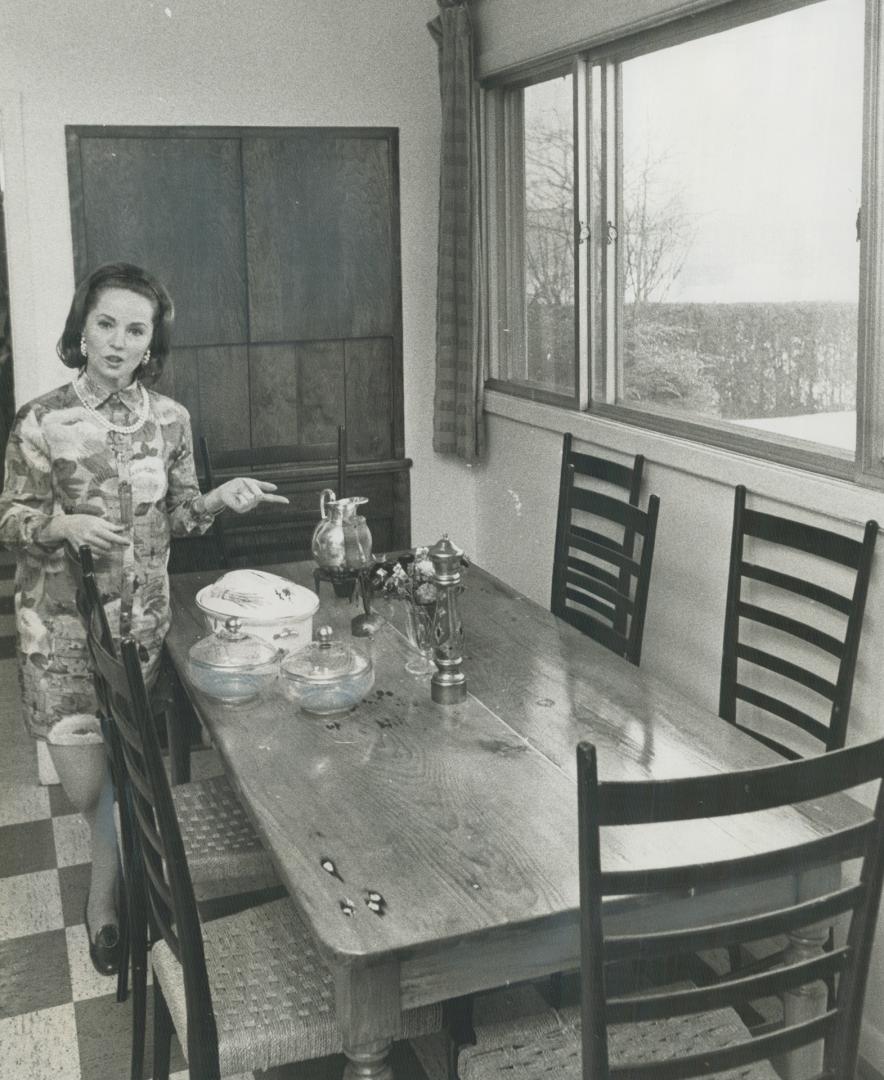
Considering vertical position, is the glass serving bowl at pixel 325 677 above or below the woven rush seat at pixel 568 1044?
above

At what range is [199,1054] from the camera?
1912 mm

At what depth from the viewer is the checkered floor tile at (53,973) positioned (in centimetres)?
259

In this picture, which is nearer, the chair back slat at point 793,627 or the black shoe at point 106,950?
the chair back slat at point 793,627

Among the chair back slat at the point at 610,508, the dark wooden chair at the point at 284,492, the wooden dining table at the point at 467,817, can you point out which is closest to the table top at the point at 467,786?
the wooden dining table at the point at 467,817

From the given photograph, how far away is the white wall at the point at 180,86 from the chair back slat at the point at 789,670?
223cm

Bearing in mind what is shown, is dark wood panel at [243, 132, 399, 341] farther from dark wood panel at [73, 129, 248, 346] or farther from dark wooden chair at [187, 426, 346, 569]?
dark wooden chair at [187, 426, 346, 569]

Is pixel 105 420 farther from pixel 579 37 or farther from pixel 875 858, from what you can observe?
pixel 875 858

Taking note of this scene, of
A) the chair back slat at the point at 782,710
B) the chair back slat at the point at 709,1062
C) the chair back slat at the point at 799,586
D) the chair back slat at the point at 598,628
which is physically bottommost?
the chair back slat at the point at 709,1062

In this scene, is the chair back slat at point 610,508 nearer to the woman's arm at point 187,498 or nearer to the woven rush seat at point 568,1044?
the woman's arm at point 187,498

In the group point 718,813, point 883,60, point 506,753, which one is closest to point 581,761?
point 718,813

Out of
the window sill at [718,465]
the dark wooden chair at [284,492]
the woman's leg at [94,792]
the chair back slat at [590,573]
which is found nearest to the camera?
the window sill at [718,465]

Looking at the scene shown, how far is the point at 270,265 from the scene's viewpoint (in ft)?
14.3

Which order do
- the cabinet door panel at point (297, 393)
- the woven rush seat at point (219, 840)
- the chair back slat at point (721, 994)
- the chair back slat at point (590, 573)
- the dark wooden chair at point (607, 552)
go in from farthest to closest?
the cabinet door panel at point (297, 393) < the chair back slat at point (590, 573) < the dark wooden chair at point (607, 552) < the woven rush seat at point (219, 840) < the chair back slat at point (721, 994)

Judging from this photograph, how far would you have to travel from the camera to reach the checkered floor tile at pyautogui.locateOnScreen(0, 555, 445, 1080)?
2586 millimetres
